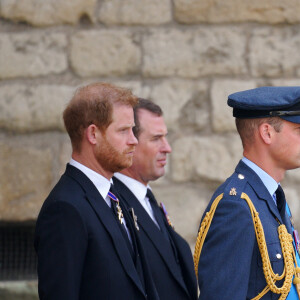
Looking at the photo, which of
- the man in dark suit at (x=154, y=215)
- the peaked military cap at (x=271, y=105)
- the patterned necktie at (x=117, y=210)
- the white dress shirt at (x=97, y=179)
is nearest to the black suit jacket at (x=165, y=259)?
the man in dark suit at (x=154, y=215)

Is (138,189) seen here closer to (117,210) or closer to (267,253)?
(117,210)

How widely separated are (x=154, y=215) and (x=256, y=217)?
100cm

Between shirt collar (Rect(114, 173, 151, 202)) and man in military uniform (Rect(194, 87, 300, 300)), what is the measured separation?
740mm

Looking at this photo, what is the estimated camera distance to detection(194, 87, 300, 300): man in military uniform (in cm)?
264

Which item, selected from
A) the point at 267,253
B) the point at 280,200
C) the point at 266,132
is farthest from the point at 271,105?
the point at 267,253

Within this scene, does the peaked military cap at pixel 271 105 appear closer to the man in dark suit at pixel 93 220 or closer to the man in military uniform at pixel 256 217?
the man in military uniform at pixel 256 217

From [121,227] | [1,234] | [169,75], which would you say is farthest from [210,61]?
[121,227]

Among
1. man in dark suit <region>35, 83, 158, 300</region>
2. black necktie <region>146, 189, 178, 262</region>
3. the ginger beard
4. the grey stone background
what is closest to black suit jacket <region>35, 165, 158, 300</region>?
man in dark suit <region>35, 83, 158, 300</region>

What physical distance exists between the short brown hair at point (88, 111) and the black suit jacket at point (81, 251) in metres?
0.20

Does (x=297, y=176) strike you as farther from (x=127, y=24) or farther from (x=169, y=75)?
(x=127, y=24)

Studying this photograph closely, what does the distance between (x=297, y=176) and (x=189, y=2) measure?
1.19 meters

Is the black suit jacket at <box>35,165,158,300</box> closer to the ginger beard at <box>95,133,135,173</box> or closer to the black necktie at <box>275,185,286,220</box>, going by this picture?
the ginger beard at <box>95,133,135,173</box>

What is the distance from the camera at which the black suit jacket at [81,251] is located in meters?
2.64

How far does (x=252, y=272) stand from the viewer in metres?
2.70
